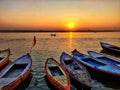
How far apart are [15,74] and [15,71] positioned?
110cm

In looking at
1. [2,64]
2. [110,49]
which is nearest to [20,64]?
[2,64]

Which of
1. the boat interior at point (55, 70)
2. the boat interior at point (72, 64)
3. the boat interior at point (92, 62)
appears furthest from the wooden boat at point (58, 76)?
the boat interior at point (92, 62)

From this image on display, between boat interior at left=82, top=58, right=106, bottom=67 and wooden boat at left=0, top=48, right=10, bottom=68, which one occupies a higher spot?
boat interior at left=82, top=58, right=106, bottom=67

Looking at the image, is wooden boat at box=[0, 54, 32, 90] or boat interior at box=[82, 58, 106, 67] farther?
boat interior at box=[82, 58, 106, 67]

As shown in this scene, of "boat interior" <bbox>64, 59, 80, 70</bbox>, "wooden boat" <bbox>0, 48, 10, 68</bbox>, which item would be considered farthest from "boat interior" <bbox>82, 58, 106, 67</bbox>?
"wooden boat" <bbox>0, 48, 10, 68</bbox>

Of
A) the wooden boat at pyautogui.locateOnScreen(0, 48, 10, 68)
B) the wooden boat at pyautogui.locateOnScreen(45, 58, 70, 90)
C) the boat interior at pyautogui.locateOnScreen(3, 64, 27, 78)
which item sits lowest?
the wooden boat at pyautogui.locateOnScreen(0, 48, 10, 68)

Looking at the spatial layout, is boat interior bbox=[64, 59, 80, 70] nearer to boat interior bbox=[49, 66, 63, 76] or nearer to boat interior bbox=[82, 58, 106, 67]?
boat interior bbox=[49, 66, 63, 76]

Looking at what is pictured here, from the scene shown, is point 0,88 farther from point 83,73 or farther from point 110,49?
point 110,49

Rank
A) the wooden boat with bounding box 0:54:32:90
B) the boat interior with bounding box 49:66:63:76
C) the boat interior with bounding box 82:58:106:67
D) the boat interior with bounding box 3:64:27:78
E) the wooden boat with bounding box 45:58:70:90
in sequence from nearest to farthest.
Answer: the wooden boat with bounding box 45:58:70:90 → the wooden boat with bounding box 0:54:32:90 → the boat interior with bounding box 3:64:27:78 → the boat interior with bounding box 49:66:63:76 → the boat interior with bounding box 82:58:106:67

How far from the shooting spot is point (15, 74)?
59.8 ft

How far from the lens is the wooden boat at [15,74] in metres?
14.5

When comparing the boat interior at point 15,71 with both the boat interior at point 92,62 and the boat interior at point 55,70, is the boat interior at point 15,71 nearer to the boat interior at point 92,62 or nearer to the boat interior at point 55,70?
the boat interior at point 55,70

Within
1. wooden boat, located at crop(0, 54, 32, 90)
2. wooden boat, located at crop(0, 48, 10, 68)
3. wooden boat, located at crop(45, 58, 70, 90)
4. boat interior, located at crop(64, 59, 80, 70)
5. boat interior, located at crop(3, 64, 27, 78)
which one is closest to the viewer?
wooden boat, located at crop(45, 58, 70, 90)

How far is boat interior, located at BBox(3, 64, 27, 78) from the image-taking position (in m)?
17.9
